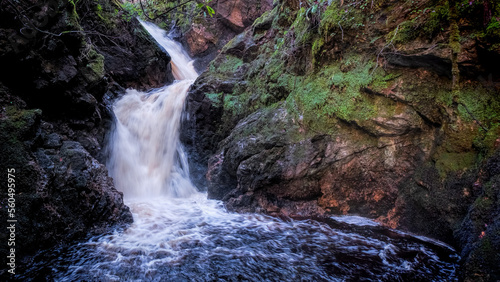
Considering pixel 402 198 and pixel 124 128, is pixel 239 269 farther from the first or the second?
pixel 124 128

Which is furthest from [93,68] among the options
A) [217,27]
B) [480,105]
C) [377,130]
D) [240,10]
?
[240,10]

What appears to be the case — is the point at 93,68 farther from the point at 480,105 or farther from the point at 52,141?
the point at 480,105

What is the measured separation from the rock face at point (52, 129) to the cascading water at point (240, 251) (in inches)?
20.5

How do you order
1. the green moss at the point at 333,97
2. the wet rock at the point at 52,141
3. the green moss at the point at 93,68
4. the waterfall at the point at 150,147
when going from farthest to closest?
1. the waterfall at the point at 150,147
2. the green moss at the point at 93,68
3. the green moss at the point at 333,97
4. the wet rock at the point at 52,141

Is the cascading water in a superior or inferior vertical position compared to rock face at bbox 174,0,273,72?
inferior

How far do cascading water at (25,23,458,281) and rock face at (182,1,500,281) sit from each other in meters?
0.50

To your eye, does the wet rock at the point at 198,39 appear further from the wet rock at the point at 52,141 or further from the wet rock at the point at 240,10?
the wet rock at the point at 52,141

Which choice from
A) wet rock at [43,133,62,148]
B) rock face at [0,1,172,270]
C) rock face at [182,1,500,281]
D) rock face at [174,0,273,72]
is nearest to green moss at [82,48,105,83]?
rock face at [0,1,172,270]

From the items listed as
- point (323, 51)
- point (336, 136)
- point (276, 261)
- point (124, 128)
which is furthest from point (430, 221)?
point (124, 128)

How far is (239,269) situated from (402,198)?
3.51m

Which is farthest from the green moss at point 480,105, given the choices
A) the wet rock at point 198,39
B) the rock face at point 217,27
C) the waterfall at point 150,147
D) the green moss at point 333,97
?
the wet rock at point 198,39

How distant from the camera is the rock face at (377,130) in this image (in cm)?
388

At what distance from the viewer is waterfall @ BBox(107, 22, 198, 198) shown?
7.55 meters

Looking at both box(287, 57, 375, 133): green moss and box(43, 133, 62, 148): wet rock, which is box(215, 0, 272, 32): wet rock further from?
box(43, 133, 62, 148): wet rock
